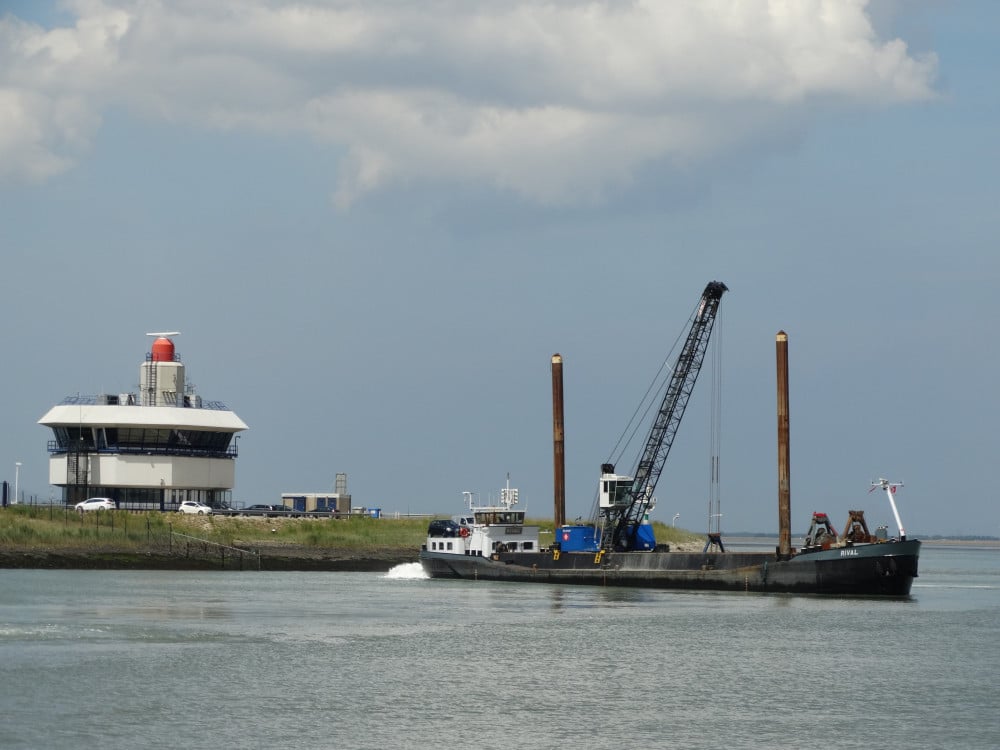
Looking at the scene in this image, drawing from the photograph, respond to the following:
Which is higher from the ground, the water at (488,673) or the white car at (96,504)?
the white car at (96,504)

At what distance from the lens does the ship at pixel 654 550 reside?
78.4m

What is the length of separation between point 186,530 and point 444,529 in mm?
19220

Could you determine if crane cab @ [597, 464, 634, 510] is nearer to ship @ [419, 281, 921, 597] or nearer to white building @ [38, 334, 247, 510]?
ship @ [419, 281, 921, 597]

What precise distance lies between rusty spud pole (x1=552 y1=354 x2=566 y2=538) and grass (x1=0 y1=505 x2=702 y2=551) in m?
16.2

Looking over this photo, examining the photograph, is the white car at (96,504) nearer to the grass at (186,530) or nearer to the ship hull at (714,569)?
the grass at (186,530)

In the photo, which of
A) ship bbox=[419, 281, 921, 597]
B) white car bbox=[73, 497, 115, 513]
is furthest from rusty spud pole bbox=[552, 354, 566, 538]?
white car bbox=[73, 497, 115, 513]

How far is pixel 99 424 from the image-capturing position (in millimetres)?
113250

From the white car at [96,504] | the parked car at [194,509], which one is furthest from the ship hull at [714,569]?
the white car at [96,504]

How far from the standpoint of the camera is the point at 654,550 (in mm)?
94750

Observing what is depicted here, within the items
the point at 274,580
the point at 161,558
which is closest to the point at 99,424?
the point at 161,558

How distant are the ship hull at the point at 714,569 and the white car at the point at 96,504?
80.8 feet

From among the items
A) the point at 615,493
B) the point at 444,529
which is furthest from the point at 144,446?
the point at 615,493

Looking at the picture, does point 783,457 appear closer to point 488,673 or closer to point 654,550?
point 654,550

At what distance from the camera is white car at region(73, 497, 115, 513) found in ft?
356
